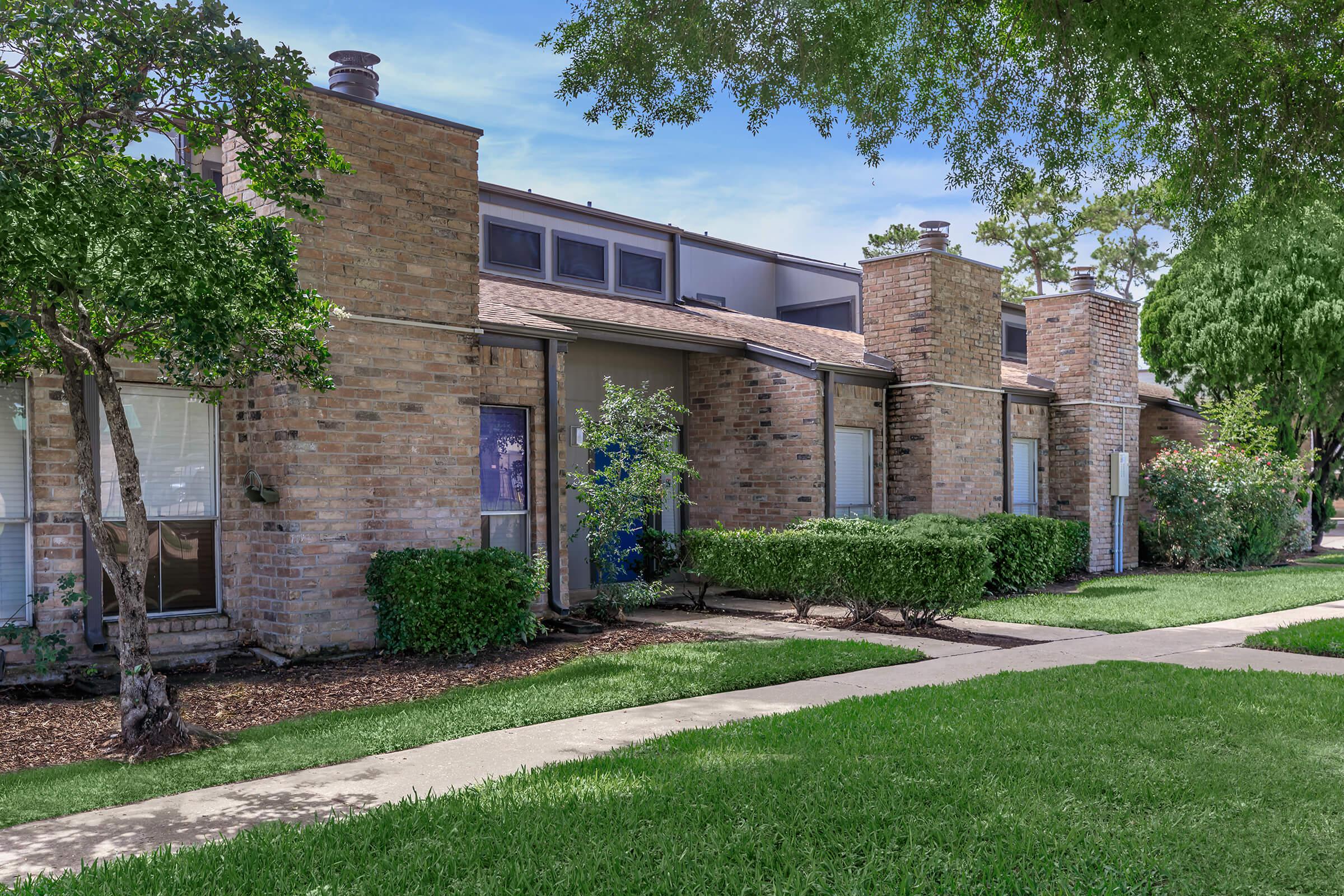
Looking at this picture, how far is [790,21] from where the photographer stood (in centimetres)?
680

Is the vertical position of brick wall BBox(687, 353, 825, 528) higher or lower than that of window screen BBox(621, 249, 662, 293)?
lower

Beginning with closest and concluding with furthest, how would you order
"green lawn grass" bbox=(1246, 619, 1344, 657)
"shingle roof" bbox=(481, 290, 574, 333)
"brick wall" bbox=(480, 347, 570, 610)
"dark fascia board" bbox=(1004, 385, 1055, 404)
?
"green lawn grass" bbox=(1246, 619, 1344, 657) < "shingle roof" bbox=(481, 290, 574, 333) < "brick wall" bbox=(480, 347, 570, 610) < "dark fascia board" bbox=(1004, 385, 1055, 404)

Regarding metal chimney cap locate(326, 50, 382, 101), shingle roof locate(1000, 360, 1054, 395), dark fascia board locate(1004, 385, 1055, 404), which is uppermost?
metal chimney cap locate(326, 50, 382, 101)

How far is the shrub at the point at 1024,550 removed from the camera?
13.9 meters

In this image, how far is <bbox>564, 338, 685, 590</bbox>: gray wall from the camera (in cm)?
1300

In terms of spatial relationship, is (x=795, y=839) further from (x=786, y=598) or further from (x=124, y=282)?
(x=786, y=598)

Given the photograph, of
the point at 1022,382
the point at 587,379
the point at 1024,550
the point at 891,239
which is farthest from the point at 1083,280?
the point at 891,239

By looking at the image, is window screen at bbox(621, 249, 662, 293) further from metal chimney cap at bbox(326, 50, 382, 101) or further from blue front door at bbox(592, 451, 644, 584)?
metal chimney cap at bbox(326, 50, 382, 101)

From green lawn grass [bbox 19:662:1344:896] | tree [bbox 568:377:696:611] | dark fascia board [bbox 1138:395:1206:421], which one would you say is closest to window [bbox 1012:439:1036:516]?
dark fascia board [bbox 1138:395:1206:421]

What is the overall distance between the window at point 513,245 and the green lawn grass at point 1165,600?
7.94m

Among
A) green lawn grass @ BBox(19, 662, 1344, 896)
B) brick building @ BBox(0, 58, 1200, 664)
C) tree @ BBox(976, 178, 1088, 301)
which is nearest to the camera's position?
green lawn grass @ BBox(19, 662, 1344, 896)

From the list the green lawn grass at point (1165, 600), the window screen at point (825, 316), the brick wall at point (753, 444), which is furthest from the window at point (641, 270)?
the green lawn grass at point (1165, 600)

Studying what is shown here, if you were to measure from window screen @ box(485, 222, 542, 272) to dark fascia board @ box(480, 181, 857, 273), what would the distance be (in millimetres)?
409

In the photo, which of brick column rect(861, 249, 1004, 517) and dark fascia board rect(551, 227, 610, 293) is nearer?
brick column rect(861, 249, 1004, 517)
